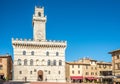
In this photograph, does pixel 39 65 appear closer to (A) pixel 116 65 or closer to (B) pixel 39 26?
(B) pixel 39 26

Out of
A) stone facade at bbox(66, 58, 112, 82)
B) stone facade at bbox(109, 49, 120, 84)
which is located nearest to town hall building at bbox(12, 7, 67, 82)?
stone facade at bbox(66, 58, 112, 82)

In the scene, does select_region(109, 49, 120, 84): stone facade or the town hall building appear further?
→ the town hall building

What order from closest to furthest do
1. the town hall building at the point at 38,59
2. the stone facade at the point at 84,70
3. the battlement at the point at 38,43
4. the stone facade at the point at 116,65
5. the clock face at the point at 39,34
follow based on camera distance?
the stone facade at the point at 116,65 → the town hall building at the point at 38,59 → the battlement at the point at 38,43 → the clock face at the point at 39,34 → the stone facade at the point at 84,70

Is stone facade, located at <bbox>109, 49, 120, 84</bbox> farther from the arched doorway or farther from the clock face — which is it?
the clock face

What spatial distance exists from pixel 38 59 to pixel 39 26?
38.4 feet

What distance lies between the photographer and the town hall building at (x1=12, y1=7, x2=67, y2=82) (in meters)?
79.8

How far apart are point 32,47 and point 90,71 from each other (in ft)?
86.2

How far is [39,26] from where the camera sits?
86.0 m

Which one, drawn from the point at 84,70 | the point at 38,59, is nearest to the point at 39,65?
the point at 38,59

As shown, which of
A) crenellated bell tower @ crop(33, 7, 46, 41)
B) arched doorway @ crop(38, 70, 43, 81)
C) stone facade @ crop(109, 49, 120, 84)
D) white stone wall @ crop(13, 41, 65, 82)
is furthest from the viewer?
crenellated bell tower @ crop(33, 7, 46, 41)

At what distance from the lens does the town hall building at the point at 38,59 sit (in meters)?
79.8

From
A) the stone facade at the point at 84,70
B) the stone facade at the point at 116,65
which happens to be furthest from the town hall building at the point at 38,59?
the stone facade at the point at 116,65

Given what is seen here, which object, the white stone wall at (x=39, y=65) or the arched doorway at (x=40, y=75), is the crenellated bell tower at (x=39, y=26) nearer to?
the white stone wall at (x=39, y=65)

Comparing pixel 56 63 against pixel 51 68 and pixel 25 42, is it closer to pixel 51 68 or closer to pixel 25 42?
pixel 51 68
